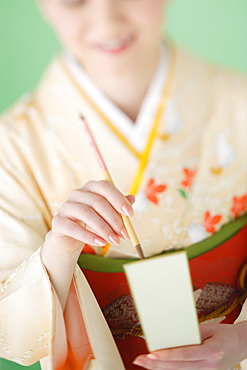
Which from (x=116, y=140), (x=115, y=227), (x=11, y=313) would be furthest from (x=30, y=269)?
(x=116, y=140)

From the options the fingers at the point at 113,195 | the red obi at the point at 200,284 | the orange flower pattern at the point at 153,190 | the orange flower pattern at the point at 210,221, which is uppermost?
the orange flower pattern at the point at 153,190

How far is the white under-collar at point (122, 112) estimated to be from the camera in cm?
97

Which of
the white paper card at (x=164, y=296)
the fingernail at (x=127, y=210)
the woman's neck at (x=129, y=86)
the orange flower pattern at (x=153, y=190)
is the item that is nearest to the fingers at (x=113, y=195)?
the fingernail at (x=127, y=210)

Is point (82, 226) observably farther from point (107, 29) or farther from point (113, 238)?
point (107, 29)

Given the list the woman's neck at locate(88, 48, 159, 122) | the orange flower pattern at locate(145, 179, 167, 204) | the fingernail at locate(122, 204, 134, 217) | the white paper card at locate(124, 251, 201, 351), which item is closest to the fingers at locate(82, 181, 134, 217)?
the fingernail at locate(122, 204, 134, 217)

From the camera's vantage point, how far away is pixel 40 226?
2.81ft

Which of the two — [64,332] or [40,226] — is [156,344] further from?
[40,226]

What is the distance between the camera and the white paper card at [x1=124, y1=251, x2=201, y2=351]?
1.75 ft

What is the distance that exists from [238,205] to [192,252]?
0.19 meters

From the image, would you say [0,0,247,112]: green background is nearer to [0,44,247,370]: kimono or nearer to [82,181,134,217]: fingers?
[0,44,247,370]: kimono

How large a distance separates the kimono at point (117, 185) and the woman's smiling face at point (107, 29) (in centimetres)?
5

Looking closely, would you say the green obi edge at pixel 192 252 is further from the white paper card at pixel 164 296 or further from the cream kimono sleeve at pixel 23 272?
the white paper card at pixel 164 296

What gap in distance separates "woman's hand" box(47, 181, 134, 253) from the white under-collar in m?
0.31

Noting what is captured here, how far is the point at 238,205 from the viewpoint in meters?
1.00
